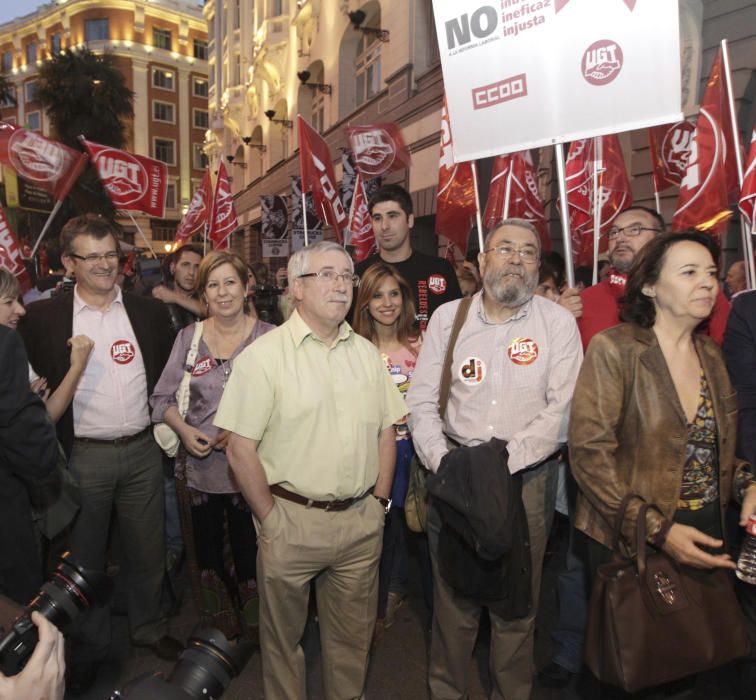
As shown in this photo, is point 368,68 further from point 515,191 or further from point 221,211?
point 515,191

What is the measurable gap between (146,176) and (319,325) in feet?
19.6

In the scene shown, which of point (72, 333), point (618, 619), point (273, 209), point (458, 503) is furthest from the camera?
point (273, 209)

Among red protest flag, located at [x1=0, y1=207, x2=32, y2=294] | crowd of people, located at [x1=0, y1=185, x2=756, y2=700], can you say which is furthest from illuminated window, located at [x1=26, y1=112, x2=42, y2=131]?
crowd of people, located at [x1=0, y1=185, x2=756, y2=700]

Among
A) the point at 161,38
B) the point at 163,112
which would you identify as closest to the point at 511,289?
the point at 163,112

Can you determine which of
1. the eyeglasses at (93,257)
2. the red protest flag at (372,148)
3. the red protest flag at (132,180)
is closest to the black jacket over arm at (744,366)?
the eyeglasses at (93,257)

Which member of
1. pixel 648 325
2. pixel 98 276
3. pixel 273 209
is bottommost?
pixel 648 325

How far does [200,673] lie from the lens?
1.33 metres

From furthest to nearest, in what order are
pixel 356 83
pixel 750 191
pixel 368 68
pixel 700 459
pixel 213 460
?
pixel 356 83 → pixel 368 68 → pixel 750 191 → pixel 213 460 → pixel 700 459

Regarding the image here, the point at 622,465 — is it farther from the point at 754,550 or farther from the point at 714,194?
the point at 714,194

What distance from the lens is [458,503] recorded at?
2291mm

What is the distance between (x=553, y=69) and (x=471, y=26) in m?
0.53

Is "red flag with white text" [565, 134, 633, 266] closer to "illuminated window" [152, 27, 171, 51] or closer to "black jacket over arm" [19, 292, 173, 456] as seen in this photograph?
"black jacket over arm" [19, 292, 173, 456]

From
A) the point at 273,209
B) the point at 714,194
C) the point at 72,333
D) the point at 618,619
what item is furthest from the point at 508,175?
the point at 273,209

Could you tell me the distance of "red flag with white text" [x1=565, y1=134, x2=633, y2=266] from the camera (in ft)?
18.9
